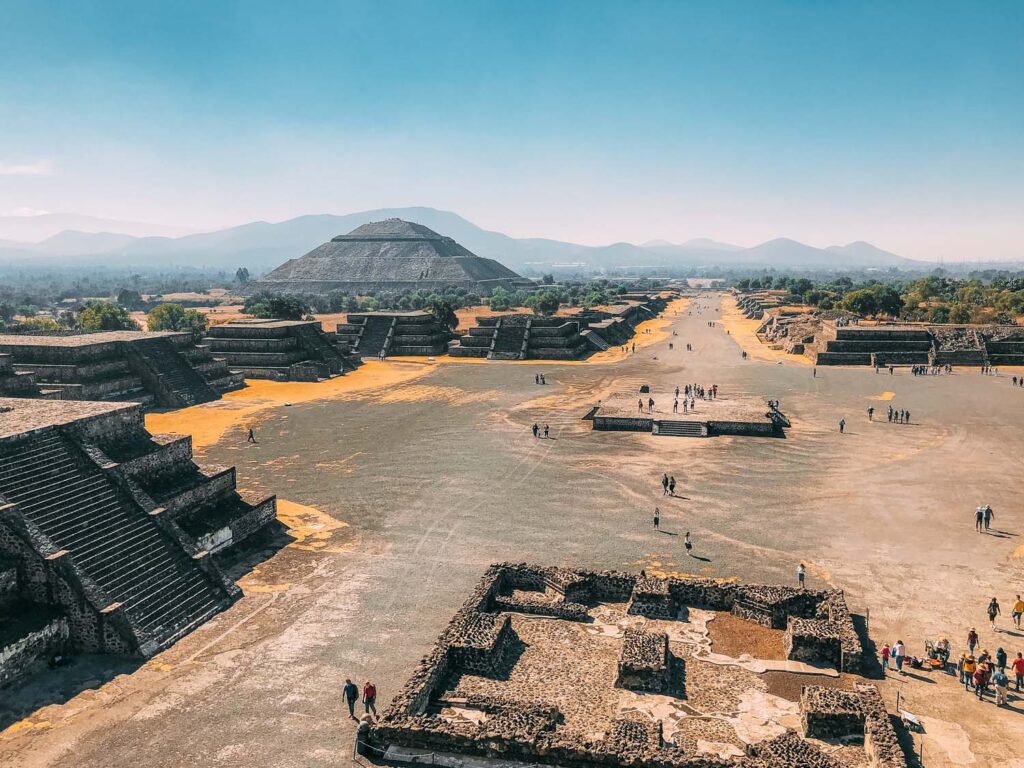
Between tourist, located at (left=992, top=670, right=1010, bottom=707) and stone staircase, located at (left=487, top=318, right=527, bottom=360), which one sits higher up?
stone staircase, located at (left=487, top=318, right=527, bottom=360)

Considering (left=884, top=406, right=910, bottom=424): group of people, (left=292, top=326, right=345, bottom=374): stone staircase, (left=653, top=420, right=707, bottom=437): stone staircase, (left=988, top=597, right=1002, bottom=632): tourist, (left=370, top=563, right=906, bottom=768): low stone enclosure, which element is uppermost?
(left=292, top=326, right=345, bottom=374): stone staircase

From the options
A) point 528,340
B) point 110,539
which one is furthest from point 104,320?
point 110,539

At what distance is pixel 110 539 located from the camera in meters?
19.4

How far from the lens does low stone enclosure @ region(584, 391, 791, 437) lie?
40656mm

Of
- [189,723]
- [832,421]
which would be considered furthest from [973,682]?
[832,421]

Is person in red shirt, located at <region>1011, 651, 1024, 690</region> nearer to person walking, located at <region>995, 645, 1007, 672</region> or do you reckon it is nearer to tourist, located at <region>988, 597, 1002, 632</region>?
person walking, located at <region>995, 645, 1007, 672</region>

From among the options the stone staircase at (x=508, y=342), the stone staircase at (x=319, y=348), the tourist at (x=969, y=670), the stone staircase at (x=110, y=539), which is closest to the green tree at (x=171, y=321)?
the stone staircase at (x=319, y=348)

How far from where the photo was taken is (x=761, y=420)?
40812 millimetres

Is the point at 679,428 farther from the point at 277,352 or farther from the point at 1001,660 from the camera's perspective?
the point at 277,352

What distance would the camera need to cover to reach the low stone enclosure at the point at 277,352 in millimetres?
61719

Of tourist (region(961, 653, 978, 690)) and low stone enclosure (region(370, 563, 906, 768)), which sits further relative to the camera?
tourist (region(961, 653, 978, 690))

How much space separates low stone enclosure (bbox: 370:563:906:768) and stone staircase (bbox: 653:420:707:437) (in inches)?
854

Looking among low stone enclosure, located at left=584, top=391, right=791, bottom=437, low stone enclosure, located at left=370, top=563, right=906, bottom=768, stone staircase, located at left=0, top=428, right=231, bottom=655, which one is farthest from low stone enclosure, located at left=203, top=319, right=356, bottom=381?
low stone enclosure, located at left=370, top=563, right=906, bottom=768

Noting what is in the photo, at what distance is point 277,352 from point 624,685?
5428cm
